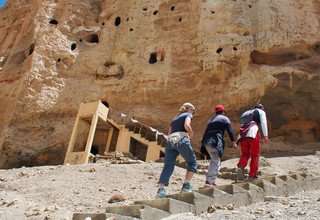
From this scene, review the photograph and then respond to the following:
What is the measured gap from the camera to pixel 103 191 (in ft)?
34.7

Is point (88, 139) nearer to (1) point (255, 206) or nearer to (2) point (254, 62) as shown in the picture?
(2) point (254, 62)

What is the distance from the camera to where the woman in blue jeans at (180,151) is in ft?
25.3

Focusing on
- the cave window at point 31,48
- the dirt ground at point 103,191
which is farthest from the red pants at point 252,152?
the cave window at point 31,48

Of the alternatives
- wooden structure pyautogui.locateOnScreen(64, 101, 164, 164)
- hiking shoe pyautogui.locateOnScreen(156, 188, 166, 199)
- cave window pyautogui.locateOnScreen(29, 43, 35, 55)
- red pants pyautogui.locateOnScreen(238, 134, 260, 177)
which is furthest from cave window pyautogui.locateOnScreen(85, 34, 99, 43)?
hiking shoe pyautogui.locateOnScreen(156, 188, 166, 199)

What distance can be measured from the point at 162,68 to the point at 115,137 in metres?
4.17

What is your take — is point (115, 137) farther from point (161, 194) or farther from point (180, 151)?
point (161, 194)

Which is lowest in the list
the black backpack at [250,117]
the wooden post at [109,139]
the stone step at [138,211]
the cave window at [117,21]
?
the stone step at [138,211]

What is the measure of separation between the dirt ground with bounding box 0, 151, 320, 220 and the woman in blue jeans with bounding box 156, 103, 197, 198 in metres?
0.95

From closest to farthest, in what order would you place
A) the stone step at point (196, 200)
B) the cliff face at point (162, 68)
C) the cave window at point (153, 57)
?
the stone step at point (196, 200) < the cliff face at point (162, 68) < the cave window at point (153, 57)

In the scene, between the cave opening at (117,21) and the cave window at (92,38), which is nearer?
the cave window at (92,38)

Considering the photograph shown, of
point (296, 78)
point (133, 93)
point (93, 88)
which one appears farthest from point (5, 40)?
point (296, 78)

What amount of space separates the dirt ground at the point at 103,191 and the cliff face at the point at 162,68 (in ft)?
14.1

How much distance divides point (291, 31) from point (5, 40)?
17517mm

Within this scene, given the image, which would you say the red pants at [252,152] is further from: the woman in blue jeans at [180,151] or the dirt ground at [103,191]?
the woman in blue jeans at [180,151]
